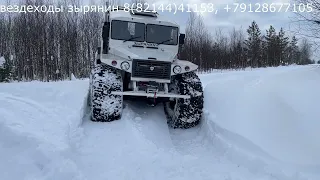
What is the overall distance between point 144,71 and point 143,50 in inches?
42.3

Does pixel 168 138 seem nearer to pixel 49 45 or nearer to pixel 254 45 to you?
pixel 49 45

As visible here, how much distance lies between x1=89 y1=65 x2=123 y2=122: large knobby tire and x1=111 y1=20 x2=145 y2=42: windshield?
1.61 meters

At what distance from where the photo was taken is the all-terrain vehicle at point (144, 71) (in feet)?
25.7

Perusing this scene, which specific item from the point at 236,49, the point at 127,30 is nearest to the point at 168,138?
the point at 127,30

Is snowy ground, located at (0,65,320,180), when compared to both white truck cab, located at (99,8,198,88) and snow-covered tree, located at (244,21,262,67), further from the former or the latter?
snow-covered tree, located at (244,21,262,67)

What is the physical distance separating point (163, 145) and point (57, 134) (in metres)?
2.15

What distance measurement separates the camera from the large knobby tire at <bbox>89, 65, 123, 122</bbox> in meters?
7.71

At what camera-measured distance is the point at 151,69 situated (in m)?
8.23

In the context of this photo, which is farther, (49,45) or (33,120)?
(49,45)

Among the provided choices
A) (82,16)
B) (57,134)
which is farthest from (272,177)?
(82,16)

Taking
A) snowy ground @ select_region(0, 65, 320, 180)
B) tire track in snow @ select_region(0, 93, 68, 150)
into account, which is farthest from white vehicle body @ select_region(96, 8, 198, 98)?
tire track in snow @ select_region(0, 93, 68, 150)

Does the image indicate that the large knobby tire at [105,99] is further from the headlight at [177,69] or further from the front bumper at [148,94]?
the headlight at [177,69]

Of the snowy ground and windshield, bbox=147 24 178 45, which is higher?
windshield, bbox=147 24 178 45

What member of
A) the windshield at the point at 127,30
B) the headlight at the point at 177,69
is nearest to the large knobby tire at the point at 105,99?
the headlight at the point at 177,69
